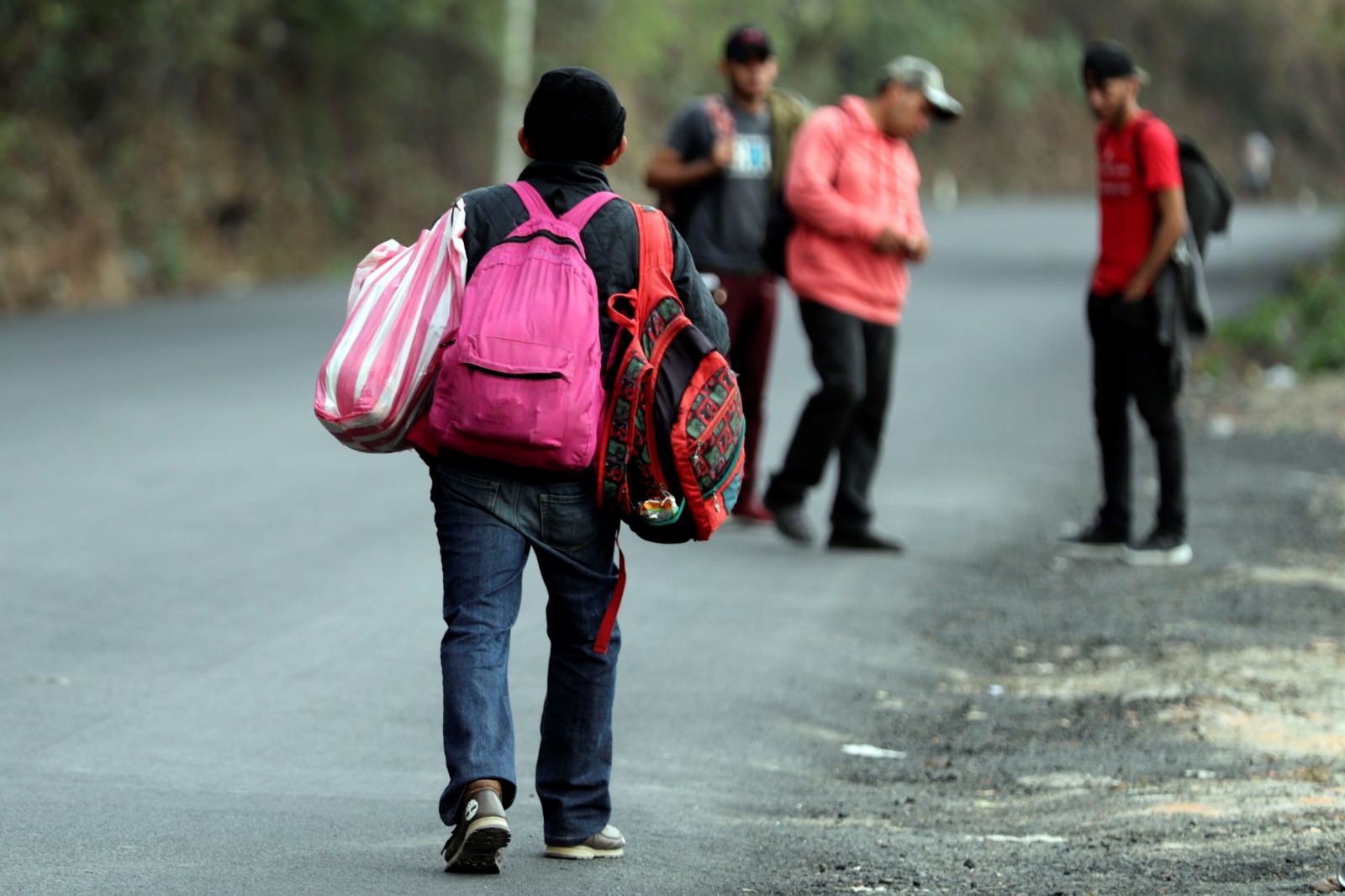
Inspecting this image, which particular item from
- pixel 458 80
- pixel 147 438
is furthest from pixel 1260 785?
pixel 458 80

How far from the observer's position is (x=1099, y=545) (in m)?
9.28

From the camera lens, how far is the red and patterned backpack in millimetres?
4562

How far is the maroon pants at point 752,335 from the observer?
9422 mm

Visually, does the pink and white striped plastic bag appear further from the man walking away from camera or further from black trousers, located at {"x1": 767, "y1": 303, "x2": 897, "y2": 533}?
black trousers, located at {"x1": 767, "y1": 303, "x2": 897, "y2": 533}

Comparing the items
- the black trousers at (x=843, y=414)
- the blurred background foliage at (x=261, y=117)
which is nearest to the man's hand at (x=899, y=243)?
the black trousers at (x=843, y=414)

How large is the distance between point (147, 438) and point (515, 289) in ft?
25.1

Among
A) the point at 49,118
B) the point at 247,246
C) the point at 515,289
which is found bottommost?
the point at 247,246

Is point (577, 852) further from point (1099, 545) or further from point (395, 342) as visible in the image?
point (1099, 545)

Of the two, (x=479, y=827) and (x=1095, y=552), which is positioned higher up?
(x=479, y=827)

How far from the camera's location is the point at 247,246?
2578 centimetres

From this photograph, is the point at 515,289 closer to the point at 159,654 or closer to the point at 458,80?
the point at 159,654

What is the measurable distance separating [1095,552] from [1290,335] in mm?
11967

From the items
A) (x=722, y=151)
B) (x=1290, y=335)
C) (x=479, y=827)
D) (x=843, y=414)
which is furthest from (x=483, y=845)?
(x=1290, y=335)

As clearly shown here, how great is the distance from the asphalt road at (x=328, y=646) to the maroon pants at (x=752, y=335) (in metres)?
0.53
